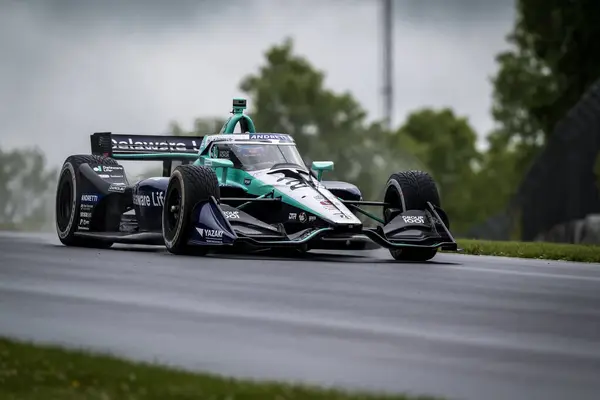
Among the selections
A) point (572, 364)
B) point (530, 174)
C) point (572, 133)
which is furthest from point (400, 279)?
point (530, 174)

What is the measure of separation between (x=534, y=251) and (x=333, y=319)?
1034cm

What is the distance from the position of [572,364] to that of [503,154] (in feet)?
321

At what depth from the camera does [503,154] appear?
107 m

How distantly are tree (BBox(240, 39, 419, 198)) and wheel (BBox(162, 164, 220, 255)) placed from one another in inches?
1854

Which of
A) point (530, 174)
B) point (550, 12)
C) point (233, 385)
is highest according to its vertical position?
point (550, 12)

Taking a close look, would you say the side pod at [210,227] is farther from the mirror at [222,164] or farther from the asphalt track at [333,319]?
the mirror at [222,164]

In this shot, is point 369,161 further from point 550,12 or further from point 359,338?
point 359,338

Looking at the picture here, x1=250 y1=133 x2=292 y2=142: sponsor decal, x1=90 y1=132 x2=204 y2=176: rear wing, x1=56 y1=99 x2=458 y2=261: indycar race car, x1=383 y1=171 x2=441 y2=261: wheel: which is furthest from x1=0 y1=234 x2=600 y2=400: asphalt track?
x1=90 y1=132 x2=204 y2=176: rear wing

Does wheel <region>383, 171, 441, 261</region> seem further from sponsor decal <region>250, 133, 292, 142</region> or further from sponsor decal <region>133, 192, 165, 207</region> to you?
sponsor decal <region>133, 192, 165, 207</region>

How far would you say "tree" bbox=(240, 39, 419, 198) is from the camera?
67.1 meters

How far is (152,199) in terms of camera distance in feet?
64.0

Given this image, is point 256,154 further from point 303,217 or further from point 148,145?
point 148,145

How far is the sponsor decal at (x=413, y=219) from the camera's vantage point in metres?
18.4

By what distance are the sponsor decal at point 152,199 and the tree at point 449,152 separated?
246 feet
